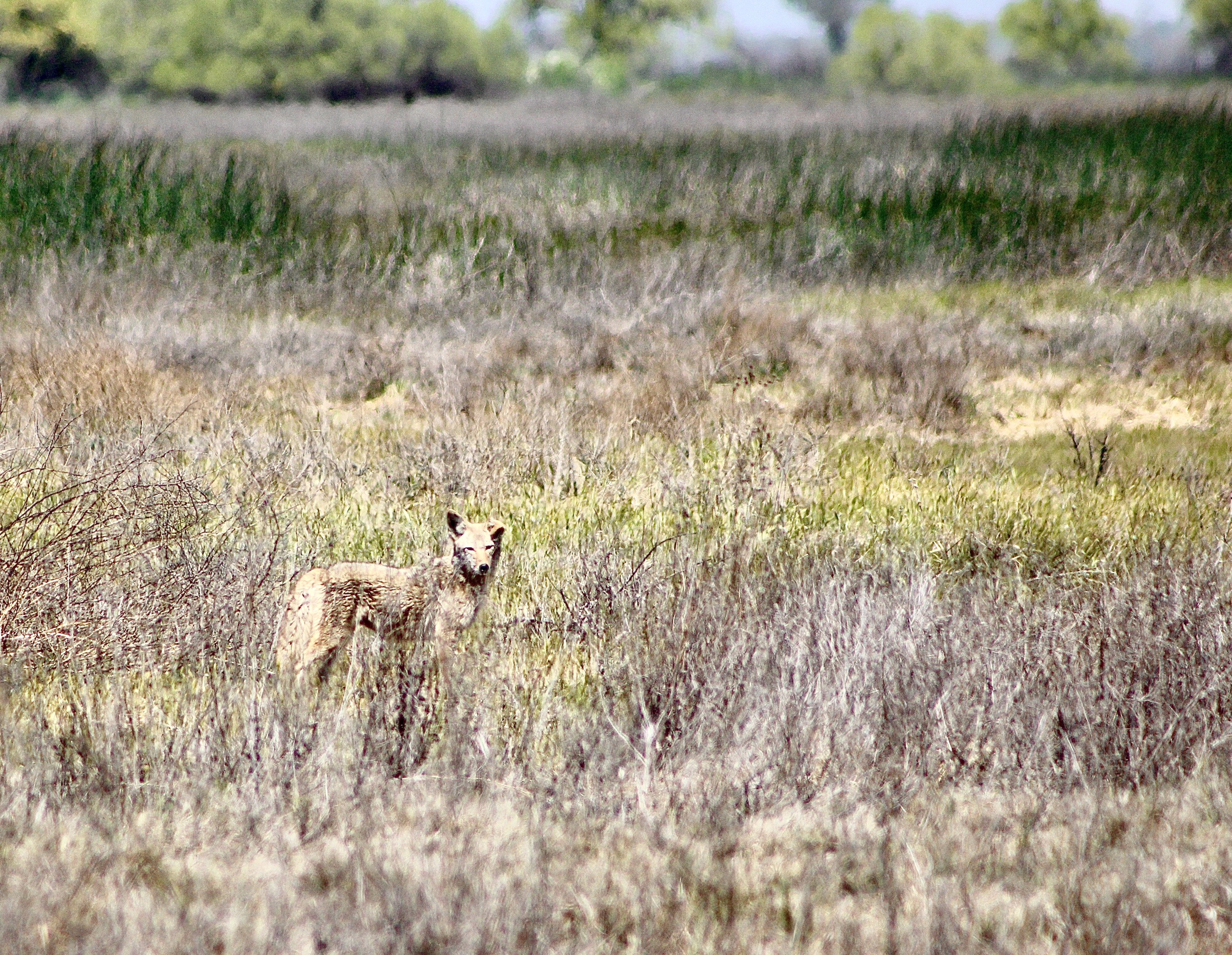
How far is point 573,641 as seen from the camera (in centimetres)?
404

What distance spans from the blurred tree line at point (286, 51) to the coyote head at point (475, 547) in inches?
2056

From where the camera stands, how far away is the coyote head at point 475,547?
3.96 metres

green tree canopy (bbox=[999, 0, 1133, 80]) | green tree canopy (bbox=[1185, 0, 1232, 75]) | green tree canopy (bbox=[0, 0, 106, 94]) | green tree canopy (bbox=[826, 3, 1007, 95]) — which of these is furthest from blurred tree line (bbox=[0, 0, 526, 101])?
green tree canopy (bbox=[1185, 0, 1232, 75])

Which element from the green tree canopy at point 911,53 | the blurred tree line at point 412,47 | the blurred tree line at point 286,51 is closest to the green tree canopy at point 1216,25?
the blurred tree line at point 412,47

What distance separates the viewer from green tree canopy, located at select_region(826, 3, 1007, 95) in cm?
5884

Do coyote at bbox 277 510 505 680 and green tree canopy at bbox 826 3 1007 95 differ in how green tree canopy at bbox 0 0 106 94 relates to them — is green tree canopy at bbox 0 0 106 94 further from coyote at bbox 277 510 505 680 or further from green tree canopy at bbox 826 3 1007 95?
coyote at bbox 277 510 505 680

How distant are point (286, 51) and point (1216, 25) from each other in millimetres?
40987

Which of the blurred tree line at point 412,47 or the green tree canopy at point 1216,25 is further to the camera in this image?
the blurred tree line at point 412,47

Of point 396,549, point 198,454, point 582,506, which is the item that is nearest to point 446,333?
point 198,454

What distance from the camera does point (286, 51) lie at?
55531 mm

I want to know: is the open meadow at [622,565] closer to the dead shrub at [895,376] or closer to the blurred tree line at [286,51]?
the dead shrub at [895,376]

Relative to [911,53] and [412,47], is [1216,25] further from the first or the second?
[412,47]

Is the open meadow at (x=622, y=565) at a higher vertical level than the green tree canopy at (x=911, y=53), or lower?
lower

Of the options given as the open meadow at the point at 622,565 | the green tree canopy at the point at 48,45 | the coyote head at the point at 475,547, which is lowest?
the open meadow at the point at 622,565
